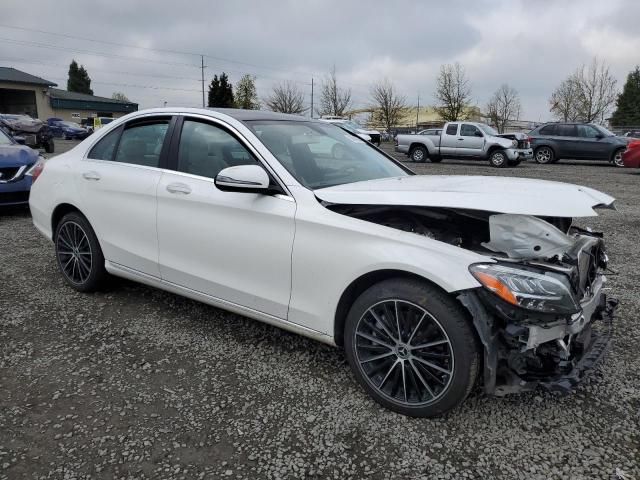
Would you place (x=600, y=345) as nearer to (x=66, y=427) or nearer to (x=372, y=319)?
(x=372, y=319)

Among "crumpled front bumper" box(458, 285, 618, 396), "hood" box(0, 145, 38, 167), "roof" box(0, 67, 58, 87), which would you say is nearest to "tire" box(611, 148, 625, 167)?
"hood" box(0, 145, 38, 167)

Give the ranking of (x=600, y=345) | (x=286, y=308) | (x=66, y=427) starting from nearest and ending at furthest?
(x=66, y=427) → (x=600, y=345) → (x=286, y=308)

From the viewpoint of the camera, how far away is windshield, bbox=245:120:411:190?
3.17 meters

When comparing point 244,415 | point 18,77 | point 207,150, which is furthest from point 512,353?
point 18,77

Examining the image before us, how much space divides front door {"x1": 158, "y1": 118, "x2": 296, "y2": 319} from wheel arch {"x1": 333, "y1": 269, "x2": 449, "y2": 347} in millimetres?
349

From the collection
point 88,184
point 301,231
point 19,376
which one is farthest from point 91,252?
point 301,231

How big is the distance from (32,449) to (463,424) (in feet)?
6.93

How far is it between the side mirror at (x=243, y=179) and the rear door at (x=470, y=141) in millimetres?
18319

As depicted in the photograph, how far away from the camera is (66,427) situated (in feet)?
8.16

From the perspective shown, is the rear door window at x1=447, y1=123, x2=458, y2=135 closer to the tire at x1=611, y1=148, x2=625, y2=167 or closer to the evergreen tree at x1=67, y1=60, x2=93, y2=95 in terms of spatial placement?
the tire at x1=611, y1=148, x2=625, y2=167

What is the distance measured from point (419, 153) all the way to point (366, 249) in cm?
1932

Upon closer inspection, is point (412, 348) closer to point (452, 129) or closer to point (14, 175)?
point (14, 175)

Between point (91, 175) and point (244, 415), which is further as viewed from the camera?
point (91, 175)

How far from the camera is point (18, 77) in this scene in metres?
54.5
